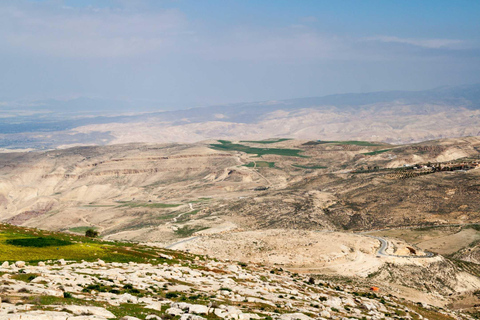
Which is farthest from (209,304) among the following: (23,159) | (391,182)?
(23,159)

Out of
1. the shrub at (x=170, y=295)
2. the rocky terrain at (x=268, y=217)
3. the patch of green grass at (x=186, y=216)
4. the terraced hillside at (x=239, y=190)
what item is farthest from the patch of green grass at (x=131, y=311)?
the patch of green grass at (x=186, y=216)

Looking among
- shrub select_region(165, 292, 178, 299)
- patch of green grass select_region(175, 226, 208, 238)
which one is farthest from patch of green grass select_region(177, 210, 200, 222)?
shrub select_region(165, 292, 178, 299)

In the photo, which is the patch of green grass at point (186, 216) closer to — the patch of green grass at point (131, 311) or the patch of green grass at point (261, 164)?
the patch of green grass at point (261, 164)

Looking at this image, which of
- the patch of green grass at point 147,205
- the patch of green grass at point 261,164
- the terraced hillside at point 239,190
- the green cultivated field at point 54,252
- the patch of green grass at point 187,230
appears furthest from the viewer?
the patch of green grass at point 261,164

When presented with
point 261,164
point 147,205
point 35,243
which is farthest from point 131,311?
point 261,164

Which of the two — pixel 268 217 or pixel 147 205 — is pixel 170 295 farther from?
pixel 147 205

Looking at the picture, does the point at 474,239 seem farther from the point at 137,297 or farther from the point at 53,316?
the point at 53,316

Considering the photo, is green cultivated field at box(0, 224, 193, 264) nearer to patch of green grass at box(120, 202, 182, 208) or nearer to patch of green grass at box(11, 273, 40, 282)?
patch of green grass at box(11, 273, 40, 282)
